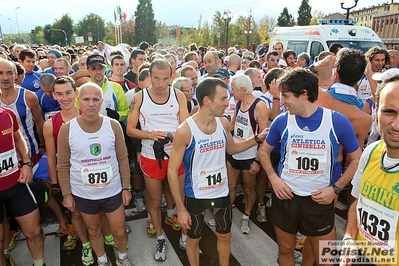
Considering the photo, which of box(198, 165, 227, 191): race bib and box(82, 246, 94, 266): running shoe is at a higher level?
box(198, 165, 227, 191): race bib

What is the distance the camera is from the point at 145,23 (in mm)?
67500

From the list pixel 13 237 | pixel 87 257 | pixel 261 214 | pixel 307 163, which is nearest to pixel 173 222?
pixel 87 257

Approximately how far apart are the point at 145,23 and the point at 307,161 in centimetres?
7131

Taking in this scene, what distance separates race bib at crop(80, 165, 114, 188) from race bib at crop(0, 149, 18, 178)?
71 centimetres

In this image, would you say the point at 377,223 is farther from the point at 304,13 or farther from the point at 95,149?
the point at 304,13

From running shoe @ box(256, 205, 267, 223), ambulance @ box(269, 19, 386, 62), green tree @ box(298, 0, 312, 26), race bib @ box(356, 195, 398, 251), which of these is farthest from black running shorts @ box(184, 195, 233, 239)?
green tree @ box(298, 0, 312, 26)

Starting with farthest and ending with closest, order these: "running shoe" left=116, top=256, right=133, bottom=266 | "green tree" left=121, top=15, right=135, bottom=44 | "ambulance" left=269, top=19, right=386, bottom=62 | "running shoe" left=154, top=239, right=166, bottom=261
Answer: "green tree" left=121, top=15, right=135, bottom=44 < "ambulance" left=269, top=19, right=386, bottom=62 < "running shoe" left=154, top=239, right=166, bottom=261 < "running shoe" left=116, top=256, right=133, bottom=266

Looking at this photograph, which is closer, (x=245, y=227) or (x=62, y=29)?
(x=245, y=227)

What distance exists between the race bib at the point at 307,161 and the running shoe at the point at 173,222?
83.6 inches

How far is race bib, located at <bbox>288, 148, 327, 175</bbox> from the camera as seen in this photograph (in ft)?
8.12

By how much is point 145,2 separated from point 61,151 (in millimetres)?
73381

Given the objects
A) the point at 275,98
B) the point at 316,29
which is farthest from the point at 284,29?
the point at 275,98

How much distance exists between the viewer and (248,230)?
3996 mm

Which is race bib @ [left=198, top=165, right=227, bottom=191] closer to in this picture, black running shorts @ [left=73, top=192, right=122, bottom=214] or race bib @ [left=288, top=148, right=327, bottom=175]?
race bib @ [left=288, top=148, right=327, bottom=175]
